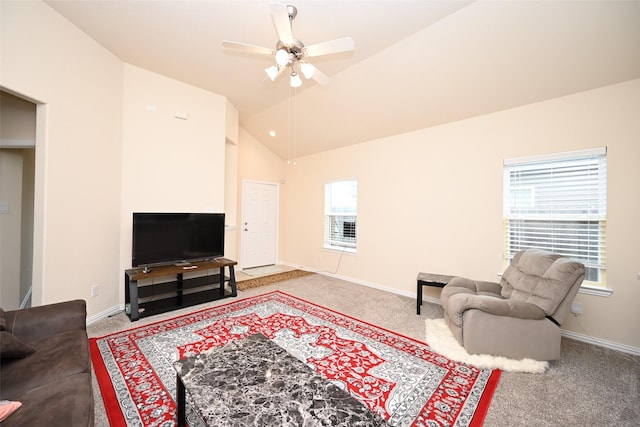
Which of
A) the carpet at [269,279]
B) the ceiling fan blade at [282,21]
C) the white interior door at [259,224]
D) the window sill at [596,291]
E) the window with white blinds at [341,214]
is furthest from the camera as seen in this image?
the white interior door at [259,224]

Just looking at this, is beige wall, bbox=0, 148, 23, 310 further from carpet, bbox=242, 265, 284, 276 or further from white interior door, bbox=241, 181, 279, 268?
white interior door, bbox=241, 181, 279, 268

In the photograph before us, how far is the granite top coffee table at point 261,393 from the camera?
1.17 meters

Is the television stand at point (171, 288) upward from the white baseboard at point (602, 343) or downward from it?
upward

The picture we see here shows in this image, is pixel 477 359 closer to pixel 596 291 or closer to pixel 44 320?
pixel 596 291

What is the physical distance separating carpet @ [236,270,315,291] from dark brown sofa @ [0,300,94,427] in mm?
→ 2549

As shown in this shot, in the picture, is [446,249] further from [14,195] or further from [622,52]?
→ [14,195]

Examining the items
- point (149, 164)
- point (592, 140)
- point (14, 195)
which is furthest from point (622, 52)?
point (14, 195)

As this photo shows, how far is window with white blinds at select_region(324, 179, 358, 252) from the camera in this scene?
202 inches

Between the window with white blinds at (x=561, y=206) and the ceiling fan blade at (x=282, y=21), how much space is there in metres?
2.96

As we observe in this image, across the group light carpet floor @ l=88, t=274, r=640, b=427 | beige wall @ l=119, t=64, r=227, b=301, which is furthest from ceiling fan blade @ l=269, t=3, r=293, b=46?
light carpet floor @ l=88, t=274, r=640, b=427

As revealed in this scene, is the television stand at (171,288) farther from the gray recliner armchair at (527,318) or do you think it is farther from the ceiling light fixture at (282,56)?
the gray recliner armchair at (527,318)

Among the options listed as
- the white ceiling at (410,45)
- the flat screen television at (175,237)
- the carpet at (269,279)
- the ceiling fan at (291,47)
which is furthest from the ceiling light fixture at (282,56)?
the carpet at (269,279)

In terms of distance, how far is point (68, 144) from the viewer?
2.71 meters

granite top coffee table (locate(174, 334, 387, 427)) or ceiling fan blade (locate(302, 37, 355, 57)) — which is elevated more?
ceiling fan blade (locate(302, 37, 355, 57))
